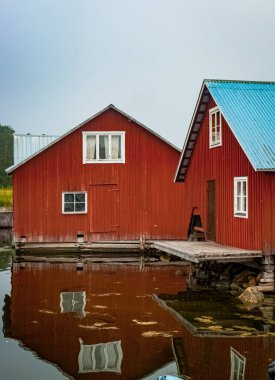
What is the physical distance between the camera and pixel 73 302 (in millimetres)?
16359

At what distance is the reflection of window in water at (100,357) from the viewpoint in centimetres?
1073

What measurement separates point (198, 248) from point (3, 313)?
285 inches

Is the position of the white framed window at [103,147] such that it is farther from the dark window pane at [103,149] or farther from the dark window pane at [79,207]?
the dark window pane at [79,207]

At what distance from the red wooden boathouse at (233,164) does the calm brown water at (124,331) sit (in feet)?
9.16

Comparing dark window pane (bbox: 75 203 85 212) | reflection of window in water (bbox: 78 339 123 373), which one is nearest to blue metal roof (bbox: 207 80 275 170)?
reflection of window in water (bbox: 78 339 123 373)

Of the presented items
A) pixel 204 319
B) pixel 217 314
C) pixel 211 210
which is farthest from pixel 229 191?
pixel 204 319

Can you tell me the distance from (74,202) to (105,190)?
179 cm

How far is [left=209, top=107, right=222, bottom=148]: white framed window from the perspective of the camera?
2105cm

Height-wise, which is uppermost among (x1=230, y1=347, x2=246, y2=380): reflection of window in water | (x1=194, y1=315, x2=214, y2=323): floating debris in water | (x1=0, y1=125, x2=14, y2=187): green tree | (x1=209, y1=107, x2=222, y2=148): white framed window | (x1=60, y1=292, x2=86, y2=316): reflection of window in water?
(x1=0, y1=125, x2=14, y2=187): green tree

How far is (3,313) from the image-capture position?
14836 millimetres

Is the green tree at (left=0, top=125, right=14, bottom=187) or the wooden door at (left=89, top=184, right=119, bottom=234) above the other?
the green tree at (left=0, top=125, right=14, bottom=187)

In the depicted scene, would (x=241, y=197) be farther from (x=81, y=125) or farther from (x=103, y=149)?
(x=81, y=125)

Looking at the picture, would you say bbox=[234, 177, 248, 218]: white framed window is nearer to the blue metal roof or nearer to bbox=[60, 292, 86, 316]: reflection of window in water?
the blue metal roof

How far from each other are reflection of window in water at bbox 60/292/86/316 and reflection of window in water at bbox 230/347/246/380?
4.85 meters
